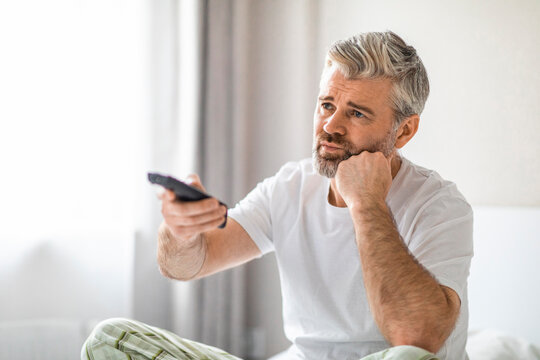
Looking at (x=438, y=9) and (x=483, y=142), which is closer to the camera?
(x=483, y=142)

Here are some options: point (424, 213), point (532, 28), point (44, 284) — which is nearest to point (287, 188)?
point (424, 213)

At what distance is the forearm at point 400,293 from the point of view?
110 cm

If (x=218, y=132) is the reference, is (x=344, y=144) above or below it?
above

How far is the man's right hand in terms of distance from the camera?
116 centimetres

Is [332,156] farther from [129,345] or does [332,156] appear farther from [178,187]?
[129,345]

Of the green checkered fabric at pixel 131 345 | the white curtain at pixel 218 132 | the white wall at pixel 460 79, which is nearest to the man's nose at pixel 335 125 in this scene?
the green checkered fabric at pixel 131 345

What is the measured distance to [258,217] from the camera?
1614 millimetres

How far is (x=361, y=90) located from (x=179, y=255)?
2.08 ft

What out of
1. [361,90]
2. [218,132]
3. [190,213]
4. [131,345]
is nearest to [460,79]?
[361,90]

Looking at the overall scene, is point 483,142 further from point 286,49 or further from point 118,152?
point 118,152

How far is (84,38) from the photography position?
Answer: 2.32 m

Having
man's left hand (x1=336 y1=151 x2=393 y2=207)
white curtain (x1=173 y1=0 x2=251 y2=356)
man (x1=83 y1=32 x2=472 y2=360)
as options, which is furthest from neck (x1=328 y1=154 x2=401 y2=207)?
white curtain (x1=173 y1=0 x2=251 y2=356)

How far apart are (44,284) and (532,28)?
2.00 meters

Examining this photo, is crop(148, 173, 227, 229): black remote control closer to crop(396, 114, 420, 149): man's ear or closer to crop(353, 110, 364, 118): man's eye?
crop(353, 110, 364, 118): man's eye
